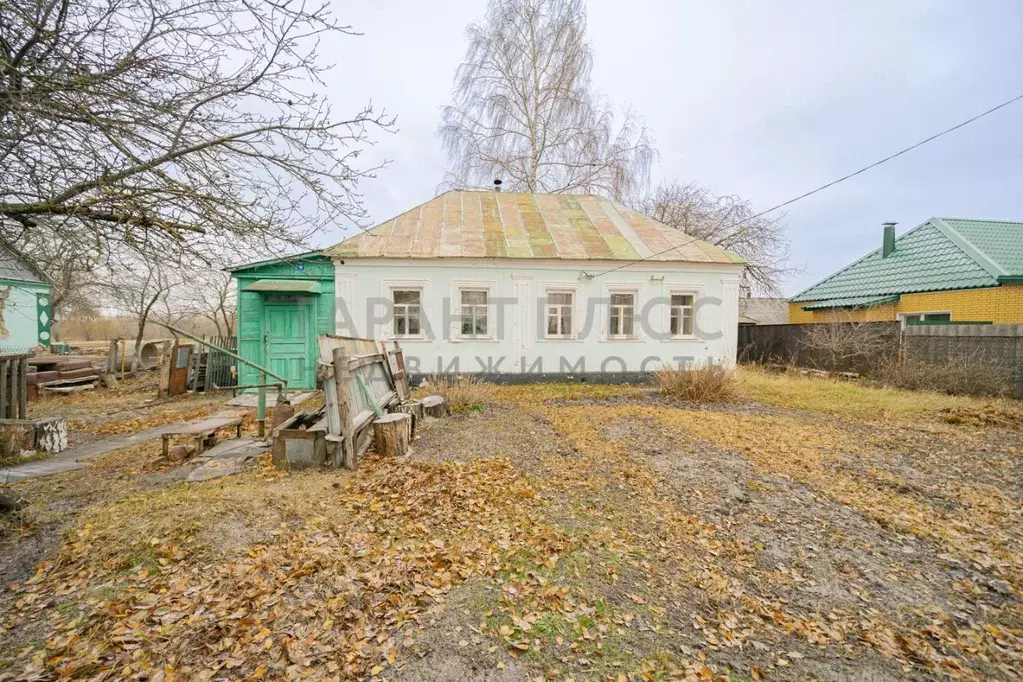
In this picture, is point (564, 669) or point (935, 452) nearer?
point (564, 669)

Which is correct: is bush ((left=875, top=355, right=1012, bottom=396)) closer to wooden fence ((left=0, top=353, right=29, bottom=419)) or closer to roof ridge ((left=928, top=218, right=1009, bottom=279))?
roof ridge ((left=928, top=218, right=1009, bottom=279))

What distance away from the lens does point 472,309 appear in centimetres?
1190

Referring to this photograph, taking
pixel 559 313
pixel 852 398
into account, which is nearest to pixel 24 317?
pixel 559 313

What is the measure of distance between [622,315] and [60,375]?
14.9 m

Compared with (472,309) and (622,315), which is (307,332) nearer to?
(472,309)

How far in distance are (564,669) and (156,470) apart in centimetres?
549

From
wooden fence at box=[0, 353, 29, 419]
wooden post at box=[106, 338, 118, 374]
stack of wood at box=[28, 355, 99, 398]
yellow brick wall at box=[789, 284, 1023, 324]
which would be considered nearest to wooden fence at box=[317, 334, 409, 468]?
wooden fence at box=[0, 353, 29, 419]

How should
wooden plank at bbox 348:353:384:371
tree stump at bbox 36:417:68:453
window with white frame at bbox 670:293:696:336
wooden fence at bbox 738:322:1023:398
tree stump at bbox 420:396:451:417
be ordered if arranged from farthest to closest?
window with white frame at bbox 670:293:696:336
wooden fence at bbox 738:322:1023:398
tree stump at bbox 420:396:451:417
tree stump at bbox 36:417:68:453
wooden plank at bbox 348:353:384:371

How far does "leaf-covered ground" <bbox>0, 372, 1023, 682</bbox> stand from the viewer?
2.46 meters

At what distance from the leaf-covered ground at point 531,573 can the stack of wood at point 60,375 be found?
27.0 feet

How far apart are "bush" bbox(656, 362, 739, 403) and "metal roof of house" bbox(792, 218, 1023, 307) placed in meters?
8.39

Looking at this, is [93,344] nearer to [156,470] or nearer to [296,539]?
[156,470]

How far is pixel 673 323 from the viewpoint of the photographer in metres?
12.7

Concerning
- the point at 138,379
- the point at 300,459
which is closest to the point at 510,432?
the point at 300,459
